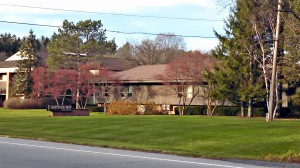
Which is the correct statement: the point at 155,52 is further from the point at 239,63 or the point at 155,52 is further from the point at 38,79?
the point at 239,63

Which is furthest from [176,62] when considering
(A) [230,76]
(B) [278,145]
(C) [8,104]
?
(B) [278,145]

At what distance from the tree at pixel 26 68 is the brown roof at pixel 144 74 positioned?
1319 cm

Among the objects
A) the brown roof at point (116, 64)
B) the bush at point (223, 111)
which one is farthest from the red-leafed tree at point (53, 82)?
the bush at point (223, 111)

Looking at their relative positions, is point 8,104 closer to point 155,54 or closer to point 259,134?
point 155,54

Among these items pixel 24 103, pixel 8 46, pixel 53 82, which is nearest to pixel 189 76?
pixel 53 82

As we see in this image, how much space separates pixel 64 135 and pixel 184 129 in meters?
5.71

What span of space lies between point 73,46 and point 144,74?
13.0 m

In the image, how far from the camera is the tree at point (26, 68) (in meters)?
71.4

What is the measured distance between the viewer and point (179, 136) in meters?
24.4

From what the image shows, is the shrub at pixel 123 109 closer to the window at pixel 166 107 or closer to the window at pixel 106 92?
the window at pixel 166 107

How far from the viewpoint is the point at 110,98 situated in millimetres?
64688

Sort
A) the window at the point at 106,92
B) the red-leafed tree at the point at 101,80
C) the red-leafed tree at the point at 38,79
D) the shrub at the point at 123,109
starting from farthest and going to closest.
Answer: the red-leafed tree at the point at 38,79 < the window at the point at 106,92 < the red-leafed tree at the point at 101,80 < the shrub at the point at 123,109

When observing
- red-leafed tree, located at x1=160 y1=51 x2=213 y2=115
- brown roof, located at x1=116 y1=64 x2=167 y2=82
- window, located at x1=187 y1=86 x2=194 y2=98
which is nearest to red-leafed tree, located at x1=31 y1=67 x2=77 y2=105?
brown roof, located at x1=116 y1=64 x2=167 y2=82

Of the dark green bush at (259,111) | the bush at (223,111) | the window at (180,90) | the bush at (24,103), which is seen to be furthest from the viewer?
the bush at (24,103)
